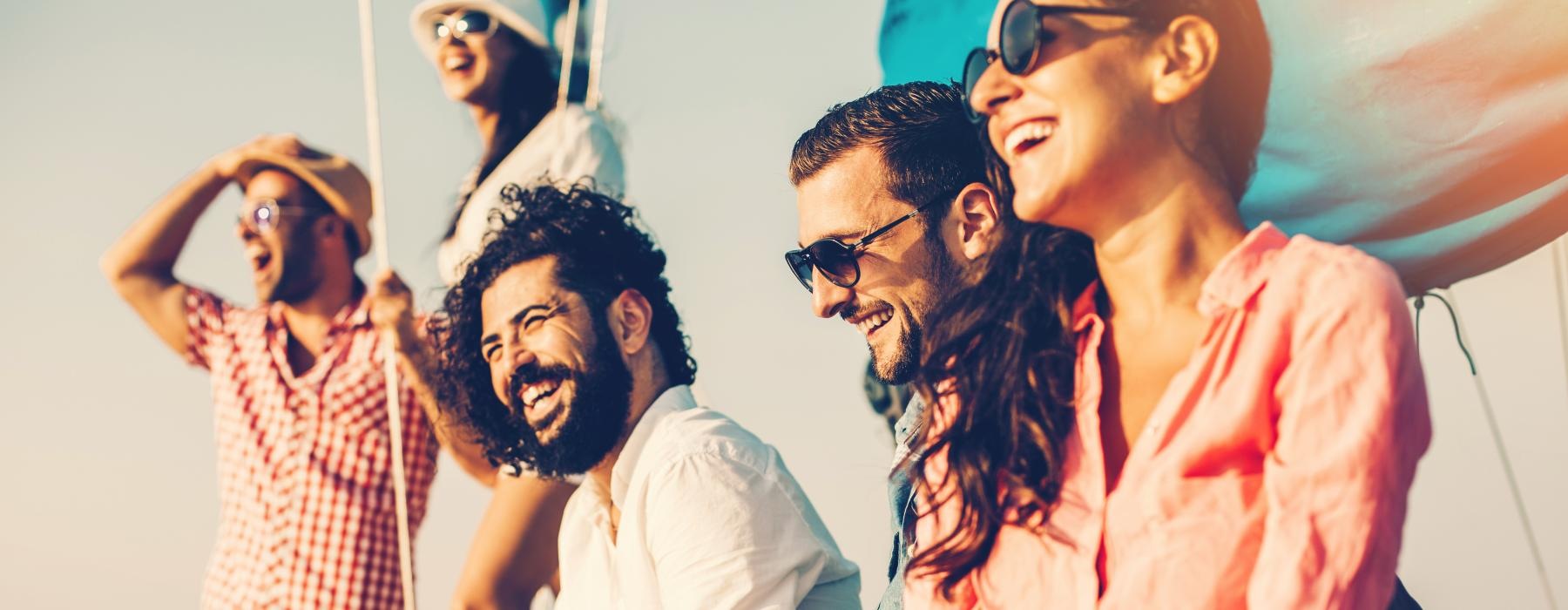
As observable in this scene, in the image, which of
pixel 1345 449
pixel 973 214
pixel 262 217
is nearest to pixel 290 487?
pixel 262 217

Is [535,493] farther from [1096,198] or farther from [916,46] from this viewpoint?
[1096,198]

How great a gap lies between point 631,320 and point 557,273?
202 millimetres

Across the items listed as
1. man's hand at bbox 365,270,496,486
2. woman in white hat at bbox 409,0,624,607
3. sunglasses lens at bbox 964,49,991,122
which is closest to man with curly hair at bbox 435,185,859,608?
man's hand at bbox 365,270,496,486

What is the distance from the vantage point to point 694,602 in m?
3.16

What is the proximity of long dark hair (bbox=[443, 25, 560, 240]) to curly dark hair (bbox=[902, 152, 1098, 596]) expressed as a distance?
9.56 ft

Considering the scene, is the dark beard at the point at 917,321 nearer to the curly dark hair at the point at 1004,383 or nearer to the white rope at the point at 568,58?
the curly dark hair at the point at 1004,383

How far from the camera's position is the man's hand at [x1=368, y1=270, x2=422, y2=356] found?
473cm

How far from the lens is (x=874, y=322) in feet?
10.2

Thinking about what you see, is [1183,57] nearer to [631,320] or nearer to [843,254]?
[843,254]

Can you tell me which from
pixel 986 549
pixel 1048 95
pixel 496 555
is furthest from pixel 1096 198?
pixel 496 555

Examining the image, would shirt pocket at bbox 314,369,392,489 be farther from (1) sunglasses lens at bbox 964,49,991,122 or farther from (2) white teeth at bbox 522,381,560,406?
(1) sunglasses lens at bbox 964,49,991,122

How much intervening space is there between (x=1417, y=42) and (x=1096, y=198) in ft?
3.76

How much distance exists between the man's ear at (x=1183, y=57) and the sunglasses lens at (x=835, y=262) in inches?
39.3

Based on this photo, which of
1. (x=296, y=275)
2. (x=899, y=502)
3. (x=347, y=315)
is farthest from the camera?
(x=296, y=275)
